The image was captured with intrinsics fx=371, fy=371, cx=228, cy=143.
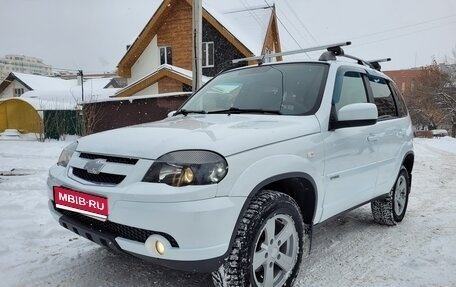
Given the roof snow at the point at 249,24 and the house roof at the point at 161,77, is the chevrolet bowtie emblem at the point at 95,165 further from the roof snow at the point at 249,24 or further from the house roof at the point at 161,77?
the roof snow at the point at 249,24

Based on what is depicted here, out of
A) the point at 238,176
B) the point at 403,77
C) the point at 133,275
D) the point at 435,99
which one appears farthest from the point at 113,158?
the point at 403,77

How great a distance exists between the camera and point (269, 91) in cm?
335

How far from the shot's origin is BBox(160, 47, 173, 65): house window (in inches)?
824

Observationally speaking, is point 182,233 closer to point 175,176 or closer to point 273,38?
point 175,176

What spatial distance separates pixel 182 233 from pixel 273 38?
23.5 m

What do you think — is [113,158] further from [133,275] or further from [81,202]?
[133,275]

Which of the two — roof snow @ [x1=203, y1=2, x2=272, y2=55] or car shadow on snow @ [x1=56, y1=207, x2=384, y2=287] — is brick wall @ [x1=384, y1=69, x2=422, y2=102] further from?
car shadow on snow @ [x1=56, y1=207, x2=384, y2=287]

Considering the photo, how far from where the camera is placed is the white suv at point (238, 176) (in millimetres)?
2086

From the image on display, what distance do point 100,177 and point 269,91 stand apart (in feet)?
5.54

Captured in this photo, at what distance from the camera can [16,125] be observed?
21.9 m

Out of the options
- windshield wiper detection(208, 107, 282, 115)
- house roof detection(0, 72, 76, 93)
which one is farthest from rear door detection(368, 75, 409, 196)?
house roof detection(0, 72, 76, 93)

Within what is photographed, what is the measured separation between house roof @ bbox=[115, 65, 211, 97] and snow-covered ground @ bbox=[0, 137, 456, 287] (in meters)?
12.1

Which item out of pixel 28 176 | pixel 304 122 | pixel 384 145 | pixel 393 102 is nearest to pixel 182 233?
pixel 304 122

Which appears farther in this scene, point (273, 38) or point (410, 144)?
point (273, 38)
